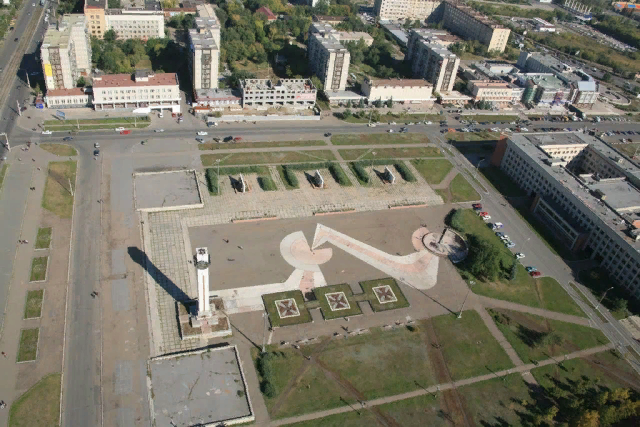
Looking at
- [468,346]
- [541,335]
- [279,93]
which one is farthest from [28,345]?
[279,93]

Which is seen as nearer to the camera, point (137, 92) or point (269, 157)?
point (269, 157)

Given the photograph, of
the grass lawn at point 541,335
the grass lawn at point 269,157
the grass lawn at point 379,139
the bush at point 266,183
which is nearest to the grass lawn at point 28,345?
the bush at point 266,183

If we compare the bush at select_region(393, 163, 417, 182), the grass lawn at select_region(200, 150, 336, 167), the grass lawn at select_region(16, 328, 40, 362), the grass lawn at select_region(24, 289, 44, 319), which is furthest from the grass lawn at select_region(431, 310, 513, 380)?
the grass lawn at select_region(24, 289, 44, 319)

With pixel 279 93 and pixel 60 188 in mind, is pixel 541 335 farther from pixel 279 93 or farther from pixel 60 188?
pixel 60 188

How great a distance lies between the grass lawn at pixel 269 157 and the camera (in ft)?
441

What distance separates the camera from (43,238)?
101m

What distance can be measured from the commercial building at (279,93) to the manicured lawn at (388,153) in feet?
101

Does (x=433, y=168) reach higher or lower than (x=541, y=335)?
higher

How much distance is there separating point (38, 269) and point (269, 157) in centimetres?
6507

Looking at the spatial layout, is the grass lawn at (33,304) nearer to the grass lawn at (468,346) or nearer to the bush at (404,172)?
the grass lawn at (468,346)

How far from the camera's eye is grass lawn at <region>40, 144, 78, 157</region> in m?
129

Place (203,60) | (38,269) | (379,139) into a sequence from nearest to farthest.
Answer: (38,269)
(379,139)
(203,60)

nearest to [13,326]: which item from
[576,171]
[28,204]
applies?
[28,204]

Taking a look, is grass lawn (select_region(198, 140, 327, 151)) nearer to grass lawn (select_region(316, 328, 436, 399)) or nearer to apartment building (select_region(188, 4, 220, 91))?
apartment building (select_region(188, 4, 220, 91))
